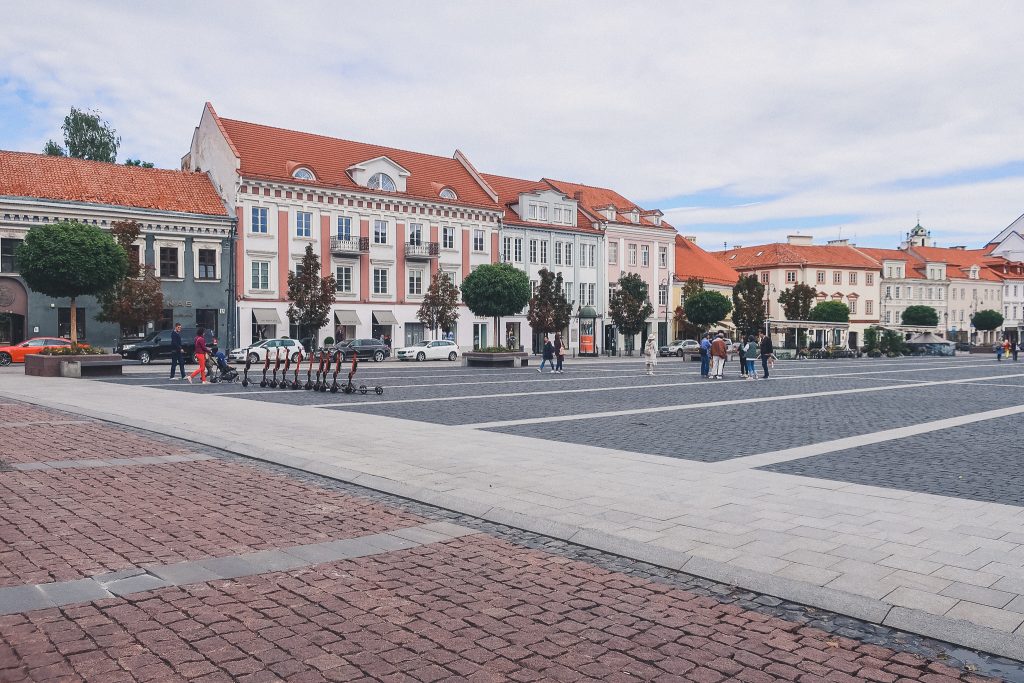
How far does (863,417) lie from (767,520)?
9939 mm

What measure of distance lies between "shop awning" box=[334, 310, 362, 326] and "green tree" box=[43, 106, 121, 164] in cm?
2209

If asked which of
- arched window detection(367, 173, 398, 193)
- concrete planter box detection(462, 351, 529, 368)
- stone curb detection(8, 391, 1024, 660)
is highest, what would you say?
arched window detection(367, 173, 398, 193)

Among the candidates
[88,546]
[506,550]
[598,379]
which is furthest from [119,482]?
[598,379]

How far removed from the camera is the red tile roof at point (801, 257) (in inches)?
3770

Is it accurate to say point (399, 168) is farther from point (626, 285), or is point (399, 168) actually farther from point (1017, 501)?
point (1017, 501)

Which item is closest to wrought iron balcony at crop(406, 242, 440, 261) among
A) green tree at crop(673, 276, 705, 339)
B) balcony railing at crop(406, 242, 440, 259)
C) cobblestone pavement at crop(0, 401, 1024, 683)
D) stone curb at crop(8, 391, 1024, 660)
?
balcony railing at crop(406, 242, 440, 259)

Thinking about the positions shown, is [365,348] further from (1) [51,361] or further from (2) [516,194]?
(2) [516,194]

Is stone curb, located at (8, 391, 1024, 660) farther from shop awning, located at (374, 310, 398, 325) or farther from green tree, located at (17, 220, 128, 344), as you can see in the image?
shop awning, located at (374, 310, 398, 325)

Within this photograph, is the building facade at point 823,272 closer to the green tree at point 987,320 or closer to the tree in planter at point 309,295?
the green tree at point 987,320

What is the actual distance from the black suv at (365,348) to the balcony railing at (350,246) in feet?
22.4

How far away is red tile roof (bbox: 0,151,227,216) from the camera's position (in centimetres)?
4169

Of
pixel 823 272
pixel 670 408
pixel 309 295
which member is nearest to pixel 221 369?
pixel 670 408

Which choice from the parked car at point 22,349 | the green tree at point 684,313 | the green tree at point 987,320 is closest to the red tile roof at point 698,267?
the green tree at point 684,313

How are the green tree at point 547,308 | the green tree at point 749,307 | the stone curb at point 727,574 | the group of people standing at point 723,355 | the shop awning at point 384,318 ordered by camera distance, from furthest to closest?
the green tree at point 749,307, the green tree at point 547,308, the shop awning at point 384,318, the group of people standing at point 723,355, the stone curb at point 727,574
